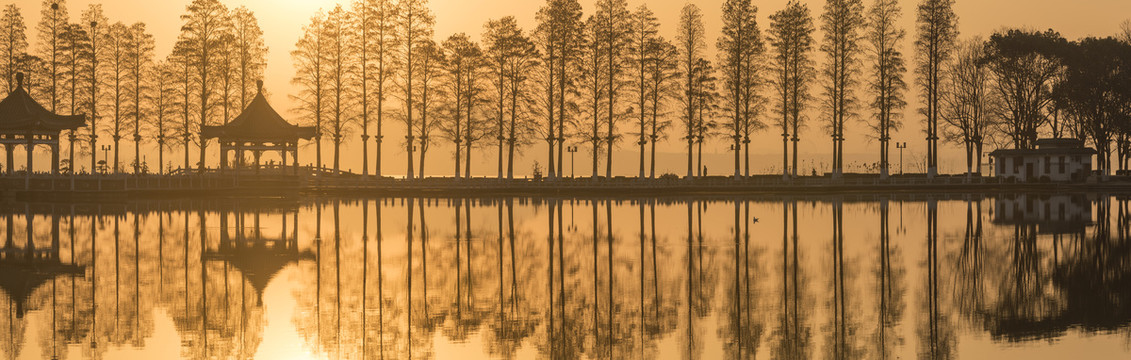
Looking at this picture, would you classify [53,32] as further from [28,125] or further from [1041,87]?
[1041,87]

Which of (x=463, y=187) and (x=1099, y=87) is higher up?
(x=1099, y=87)

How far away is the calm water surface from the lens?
19.5 meters

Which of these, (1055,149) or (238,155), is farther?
(1055,149)

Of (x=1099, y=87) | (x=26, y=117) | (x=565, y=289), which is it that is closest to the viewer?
(x=565, y=289)

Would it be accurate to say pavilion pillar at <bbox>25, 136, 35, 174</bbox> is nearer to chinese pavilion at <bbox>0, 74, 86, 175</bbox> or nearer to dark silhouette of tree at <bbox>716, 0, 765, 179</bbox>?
chinese pavilion at <bbox>0, 74, 86, 175</bbox>

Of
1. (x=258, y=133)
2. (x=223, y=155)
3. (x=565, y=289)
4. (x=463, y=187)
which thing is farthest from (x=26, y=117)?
(x=565, y=289)

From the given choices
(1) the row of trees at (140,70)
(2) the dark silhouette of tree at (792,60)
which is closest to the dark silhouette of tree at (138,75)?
(1) the row of trees at (140,70)

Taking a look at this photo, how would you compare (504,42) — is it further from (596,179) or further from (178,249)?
(178,249)

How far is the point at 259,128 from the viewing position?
76.1 m

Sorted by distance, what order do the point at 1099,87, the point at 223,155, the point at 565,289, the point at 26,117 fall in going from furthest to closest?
the point at 1099,87
the point at 223,155
the point at 26,117
the point at 565,289

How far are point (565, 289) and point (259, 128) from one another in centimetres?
5453

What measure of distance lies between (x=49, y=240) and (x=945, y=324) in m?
29.4

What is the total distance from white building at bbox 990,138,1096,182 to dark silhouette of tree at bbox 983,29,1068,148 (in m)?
1.74

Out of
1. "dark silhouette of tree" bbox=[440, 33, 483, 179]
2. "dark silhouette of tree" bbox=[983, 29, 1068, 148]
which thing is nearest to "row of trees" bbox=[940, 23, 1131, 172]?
"dark silhouette of tree" bbox=[983, 29, 1068, 148]
